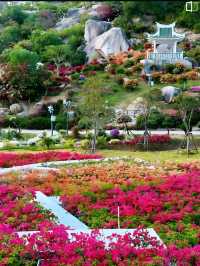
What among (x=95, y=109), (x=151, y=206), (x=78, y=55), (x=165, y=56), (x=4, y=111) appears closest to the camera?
(x=151, y=206)

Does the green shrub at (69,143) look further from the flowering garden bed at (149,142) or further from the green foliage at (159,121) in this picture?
the green foliage at (159,121)

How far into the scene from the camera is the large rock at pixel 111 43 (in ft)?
161

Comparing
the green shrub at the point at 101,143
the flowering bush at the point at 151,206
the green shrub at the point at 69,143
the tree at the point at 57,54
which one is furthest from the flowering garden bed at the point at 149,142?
the tree at the point at 57,54

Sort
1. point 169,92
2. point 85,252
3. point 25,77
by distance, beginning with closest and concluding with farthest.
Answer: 1. point 85,252
2. point 169,92
3. point 25,77

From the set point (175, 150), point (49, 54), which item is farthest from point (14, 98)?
point (175, 150)

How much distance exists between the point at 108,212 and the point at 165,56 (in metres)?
31.4

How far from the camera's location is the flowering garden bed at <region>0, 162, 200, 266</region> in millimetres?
10391

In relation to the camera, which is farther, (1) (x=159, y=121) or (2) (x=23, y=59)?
(2) (x=23, y=59)

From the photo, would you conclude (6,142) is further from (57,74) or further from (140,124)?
(57,74)

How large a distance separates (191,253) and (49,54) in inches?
1524

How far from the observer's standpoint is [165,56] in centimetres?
4466

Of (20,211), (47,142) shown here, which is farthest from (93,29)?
(20,211)

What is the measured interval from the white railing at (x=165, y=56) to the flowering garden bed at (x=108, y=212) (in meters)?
23.7

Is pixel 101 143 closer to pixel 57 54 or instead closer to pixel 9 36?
pixel 57 54
